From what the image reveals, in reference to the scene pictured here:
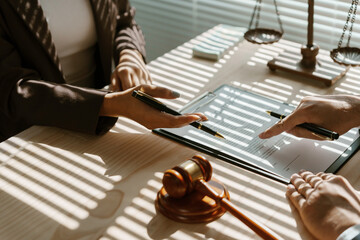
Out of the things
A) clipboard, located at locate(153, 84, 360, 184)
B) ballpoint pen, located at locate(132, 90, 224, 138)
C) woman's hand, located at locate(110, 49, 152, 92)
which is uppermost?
ballpoint pen, located at locate(132, 90, 224, 138)

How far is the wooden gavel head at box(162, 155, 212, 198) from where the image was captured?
0.98 metres

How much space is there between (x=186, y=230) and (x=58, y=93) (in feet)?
2.09

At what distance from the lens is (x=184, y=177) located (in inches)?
38.9

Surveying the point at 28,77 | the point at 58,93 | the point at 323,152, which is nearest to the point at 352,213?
the point at 323,152

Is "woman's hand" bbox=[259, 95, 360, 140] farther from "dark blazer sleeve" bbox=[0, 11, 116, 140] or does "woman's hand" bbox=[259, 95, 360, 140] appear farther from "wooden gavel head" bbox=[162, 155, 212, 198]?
"dark blazer sleeve" bbox=[0, 11, 116, 140]

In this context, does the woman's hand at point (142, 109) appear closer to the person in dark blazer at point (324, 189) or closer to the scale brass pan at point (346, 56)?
the person in dark blazer at point (324, 189)

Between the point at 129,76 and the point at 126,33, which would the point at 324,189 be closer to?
the point at 129,76

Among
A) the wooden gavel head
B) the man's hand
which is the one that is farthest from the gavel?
the man's hand

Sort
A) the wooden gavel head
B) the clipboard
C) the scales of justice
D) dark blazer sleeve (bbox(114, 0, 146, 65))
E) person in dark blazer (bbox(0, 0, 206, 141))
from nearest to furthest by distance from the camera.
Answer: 1. the wooden gavel head
2. the clipboard
3. person in dark blazer (bbox(0, 0, 206, 141))
4. the scales of justice
5. dark blazer sleeve (bbox(114, 0, 146, 65))

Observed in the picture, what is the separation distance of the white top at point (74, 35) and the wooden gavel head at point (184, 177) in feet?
3.15

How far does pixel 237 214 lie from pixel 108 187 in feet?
1.05

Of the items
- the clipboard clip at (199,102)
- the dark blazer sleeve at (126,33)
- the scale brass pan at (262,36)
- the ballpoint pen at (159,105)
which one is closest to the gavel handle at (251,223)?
the ballpoint pen at (159,105)

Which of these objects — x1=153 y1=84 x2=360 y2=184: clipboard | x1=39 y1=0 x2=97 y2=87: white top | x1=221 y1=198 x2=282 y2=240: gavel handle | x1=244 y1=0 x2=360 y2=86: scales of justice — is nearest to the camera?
x1=221 y1=198 x2=282 y2=240: gavel handle

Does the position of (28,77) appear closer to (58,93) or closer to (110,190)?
(58,93)
